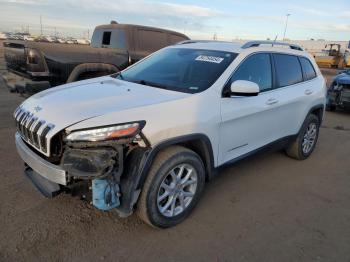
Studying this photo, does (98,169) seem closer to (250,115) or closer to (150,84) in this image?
(150,84)

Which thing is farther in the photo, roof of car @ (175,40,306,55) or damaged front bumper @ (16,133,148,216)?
roof of car @ (175,40,306,55)

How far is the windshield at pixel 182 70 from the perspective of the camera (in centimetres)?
365

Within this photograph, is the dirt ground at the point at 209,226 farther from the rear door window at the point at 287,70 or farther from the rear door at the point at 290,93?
the rear door window at the point at 287,70

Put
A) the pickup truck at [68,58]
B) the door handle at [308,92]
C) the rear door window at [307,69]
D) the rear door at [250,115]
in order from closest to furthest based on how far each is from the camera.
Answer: the rear door at [250,115] → the door handle at [308,92] → the rear door window at [307,69] → the pickup truck at [68,58]

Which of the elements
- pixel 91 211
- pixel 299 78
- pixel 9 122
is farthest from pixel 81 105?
pixel 9 122

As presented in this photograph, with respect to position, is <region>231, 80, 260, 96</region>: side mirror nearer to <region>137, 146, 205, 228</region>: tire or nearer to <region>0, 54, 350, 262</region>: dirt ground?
<region>137, 146, 205, 228</region>: tire

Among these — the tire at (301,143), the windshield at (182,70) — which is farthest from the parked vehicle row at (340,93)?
the windshield at (182,70)

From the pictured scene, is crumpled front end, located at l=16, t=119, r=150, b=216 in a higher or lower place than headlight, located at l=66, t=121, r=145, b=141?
lower

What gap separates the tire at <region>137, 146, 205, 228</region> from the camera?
3.00 m

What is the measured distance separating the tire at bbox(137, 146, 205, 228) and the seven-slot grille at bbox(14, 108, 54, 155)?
952mm

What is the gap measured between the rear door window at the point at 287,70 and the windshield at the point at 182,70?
3.28 ft

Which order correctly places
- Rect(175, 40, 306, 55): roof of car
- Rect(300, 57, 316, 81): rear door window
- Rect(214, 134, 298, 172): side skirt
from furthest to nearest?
1. Rect(300, 57, 316, 81): rear door window
2. Rect(175, 40, 306, 55): roof of car
3. Rect(214, 134, 298, 172): side skirt

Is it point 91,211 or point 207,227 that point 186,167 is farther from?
point 91,211

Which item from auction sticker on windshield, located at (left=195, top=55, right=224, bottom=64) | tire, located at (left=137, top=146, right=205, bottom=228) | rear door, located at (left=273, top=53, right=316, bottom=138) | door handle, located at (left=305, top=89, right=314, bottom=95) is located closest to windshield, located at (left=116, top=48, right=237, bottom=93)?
auction sticker on windshield, located at (left=195, top=55, right=224, bottom=64)
